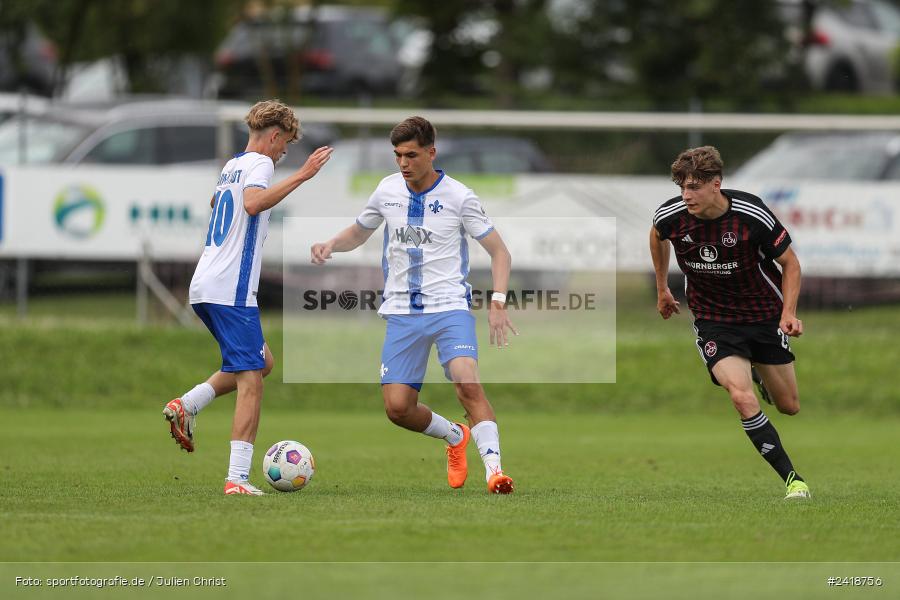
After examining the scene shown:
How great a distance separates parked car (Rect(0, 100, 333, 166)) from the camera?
2034 cm

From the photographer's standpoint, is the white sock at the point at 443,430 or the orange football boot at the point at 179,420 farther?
the white sock at the point at 443,430

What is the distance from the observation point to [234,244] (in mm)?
8609

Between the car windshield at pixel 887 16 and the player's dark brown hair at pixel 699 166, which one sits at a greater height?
the car windshield at pixel 887 16

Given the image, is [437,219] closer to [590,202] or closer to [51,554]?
[51,554]

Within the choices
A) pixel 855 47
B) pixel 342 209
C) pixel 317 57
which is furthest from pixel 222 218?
pixel 855 47

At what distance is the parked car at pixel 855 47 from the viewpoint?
27.0 meters

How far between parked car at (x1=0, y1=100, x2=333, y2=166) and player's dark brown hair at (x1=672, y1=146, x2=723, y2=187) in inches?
460

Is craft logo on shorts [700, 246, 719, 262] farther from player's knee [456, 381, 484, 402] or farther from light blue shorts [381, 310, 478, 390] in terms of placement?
player's knee [456, 381, 484, 402]

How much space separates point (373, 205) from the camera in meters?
9.03

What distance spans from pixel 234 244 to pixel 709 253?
285cm

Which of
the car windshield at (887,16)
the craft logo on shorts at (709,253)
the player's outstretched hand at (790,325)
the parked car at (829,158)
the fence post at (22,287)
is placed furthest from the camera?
the car windshield at (887,16)

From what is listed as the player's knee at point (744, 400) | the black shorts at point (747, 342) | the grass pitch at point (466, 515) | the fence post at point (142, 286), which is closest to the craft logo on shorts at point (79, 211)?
the fence post at point (142, 286)

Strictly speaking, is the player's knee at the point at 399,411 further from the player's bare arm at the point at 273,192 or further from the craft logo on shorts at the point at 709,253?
the craft logo on shorts at the point at 709,253

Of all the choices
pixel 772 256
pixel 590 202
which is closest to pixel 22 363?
pixel 590 202
